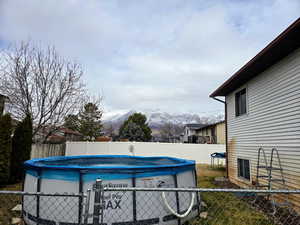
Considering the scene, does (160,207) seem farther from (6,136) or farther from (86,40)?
(86,40)

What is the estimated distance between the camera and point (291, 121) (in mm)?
4598

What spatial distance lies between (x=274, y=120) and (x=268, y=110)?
42cm

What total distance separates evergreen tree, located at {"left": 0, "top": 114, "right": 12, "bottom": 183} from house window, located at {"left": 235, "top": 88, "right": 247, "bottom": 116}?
29.0 ft

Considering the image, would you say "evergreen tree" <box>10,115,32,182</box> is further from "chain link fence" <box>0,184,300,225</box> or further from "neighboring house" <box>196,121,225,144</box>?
"neighboring house" <box>196,121,225,144</box>

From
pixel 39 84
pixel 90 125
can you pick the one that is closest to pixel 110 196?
pixel 39 84

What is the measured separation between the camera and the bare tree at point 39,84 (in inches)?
355

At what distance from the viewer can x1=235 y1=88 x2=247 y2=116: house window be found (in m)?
7.22

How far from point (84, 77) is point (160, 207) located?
9.57m

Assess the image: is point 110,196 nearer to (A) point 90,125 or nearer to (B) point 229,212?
(B) point 229,212

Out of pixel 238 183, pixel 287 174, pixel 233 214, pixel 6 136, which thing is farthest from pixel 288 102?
pixel 6 136

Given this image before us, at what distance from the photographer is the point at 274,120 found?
529cm

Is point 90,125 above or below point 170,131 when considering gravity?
below

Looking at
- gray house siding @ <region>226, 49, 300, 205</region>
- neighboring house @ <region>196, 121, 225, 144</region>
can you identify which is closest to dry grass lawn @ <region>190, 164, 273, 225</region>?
gray house siding @ <region>226, 49, 300, 205</region>

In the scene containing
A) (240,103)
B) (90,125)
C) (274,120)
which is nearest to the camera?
(274,120)
